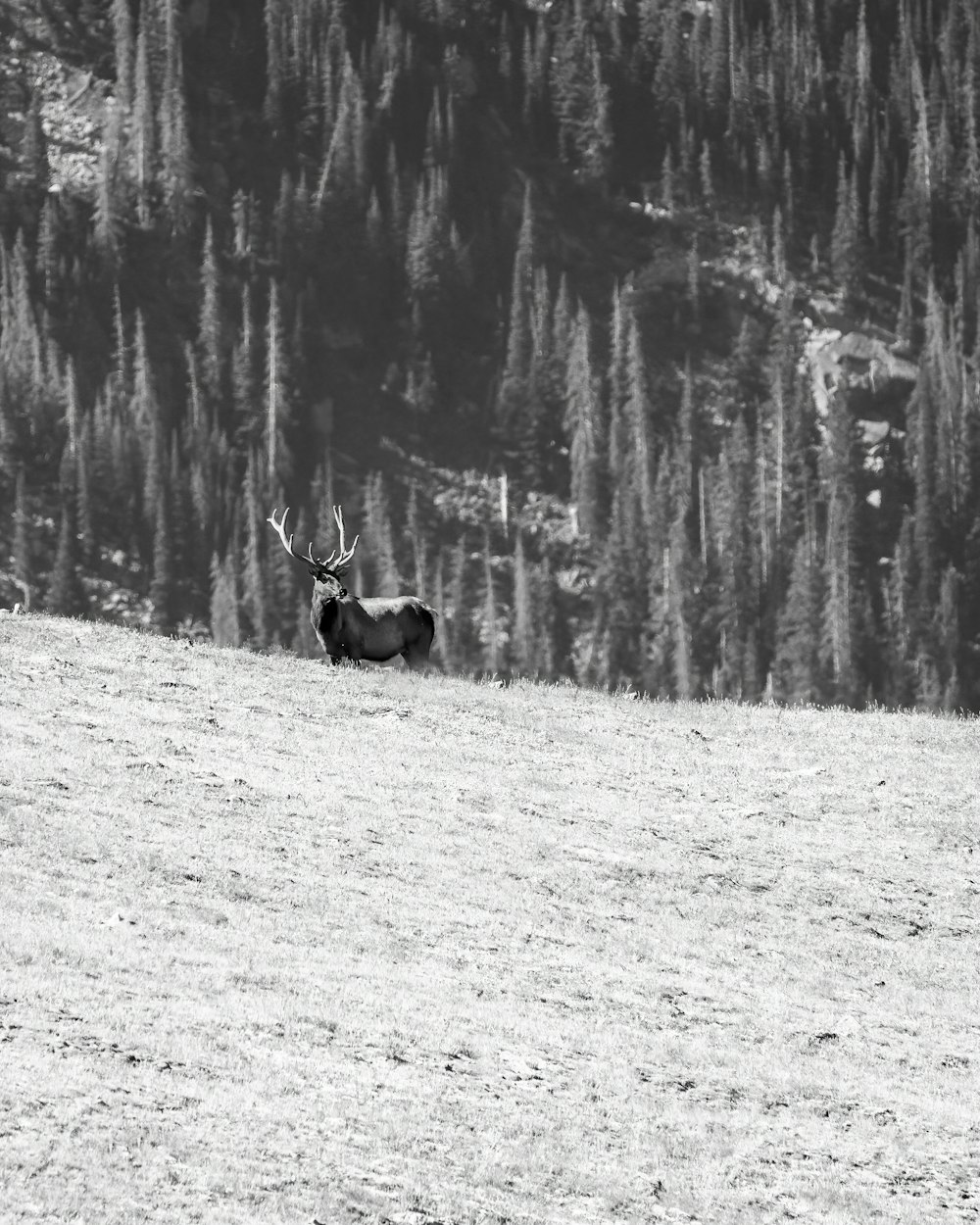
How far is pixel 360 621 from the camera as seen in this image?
112 feet

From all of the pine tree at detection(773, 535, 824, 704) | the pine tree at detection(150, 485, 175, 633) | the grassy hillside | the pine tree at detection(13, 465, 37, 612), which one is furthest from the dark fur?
the pine tree at detection(150, 485, 175, 633)

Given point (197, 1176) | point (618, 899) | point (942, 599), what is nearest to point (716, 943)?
point (618, 899)

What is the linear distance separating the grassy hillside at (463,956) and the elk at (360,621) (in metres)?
3.95

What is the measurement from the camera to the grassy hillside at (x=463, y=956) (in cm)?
1380

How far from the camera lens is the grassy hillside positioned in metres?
13.8

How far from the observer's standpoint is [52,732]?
24.2m

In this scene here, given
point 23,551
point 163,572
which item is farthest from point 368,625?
point 163,572

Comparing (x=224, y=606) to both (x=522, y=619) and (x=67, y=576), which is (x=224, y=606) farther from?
(x=522, y=619)

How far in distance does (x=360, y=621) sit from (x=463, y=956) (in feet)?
52.7

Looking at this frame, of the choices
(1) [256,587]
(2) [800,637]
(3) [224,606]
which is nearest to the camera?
(2) [800,637]

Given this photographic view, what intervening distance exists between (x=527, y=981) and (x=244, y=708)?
10.1m

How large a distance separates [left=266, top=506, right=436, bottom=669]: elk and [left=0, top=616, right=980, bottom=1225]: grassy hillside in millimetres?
3948

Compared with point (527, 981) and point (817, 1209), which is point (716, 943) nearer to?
point (527, 981)

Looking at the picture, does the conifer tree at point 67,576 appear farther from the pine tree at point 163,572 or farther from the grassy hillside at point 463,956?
the grassy hillside at point 463,956
